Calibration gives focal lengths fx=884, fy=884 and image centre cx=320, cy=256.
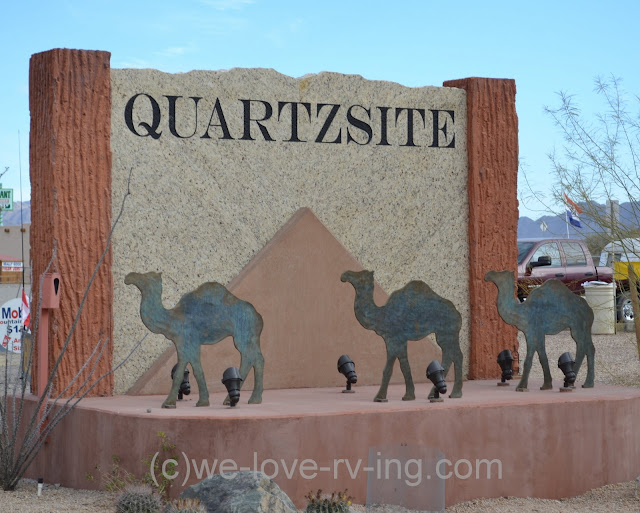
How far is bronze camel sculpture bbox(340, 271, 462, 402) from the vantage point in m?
→ 6.27

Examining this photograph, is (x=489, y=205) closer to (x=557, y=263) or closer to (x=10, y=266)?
(x=557, y=263)

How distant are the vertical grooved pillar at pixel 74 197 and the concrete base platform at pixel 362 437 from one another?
1.88 feet

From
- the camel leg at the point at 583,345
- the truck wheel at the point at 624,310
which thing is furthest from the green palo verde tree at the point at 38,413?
the truck wheel at the point at 624,310

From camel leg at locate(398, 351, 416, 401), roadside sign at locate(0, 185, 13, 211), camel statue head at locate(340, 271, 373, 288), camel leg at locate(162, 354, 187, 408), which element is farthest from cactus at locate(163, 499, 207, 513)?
roadside sign at locate(0, 185, 13, 211)

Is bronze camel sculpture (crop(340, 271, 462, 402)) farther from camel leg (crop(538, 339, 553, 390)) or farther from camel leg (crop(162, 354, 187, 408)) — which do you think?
camel leg (crop(162, 354, 187, 408))

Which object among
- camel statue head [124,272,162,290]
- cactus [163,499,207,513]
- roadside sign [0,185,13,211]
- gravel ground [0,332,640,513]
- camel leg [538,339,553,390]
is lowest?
gravel ground [0,332,640,513]

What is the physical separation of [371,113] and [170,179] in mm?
1856

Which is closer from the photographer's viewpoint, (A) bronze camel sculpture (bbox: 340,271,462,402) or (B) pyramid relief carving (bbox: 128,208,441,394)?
(A) bronze camel sculpture (bbox: 340,271,462,402)

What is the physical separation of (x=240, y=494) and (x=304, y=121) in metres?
3.62

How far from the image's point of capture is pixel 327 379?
7.23 metres

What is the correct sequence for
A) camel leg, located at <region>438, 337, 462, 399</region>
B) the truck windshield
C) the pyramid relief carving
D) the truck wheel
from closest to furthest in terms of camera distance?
camel leg, located at <region>438, 337, 462, 399</region> < the pyramid relief carving < the truck windshield < the truck wheel

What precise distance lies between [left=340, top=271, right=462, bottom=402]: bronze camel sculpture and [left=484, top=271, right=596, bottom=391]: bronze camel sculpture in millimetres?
677

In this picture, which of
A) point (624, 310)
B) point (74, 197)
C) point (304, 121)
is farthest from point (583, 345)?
point (624, 310)

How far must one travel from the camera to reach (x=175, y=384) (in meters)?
5.90
